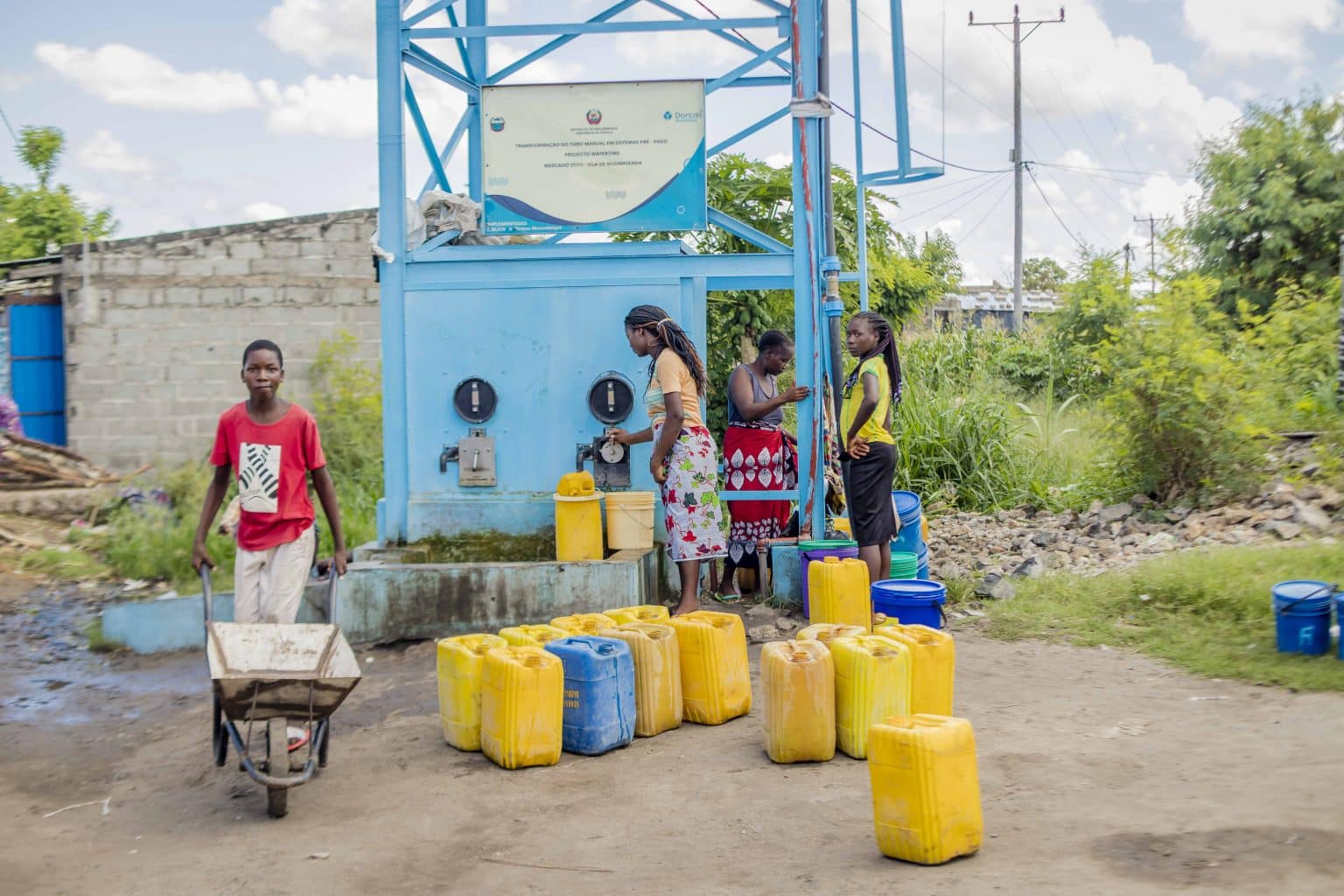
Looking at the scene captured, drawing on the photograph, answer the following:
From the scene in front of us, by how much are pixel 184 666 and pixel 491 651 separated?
3.35 meters

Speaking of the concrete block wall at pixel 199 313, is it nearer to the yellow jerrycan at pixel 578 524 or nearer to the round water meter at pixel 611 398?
the round water meter at pixel 611 398

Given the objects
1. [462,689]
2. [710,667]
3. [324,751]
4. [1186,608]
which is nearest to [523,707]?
[462,689]

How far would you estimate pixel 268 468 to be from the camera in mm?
5188

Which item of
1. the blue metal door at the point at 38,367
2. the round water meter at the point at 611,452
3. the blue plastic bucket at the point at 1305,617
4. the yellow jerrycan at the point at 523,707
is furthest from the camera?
the blue metal door at the point at 38,367

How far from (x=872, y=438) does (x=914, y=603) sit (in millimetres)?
1355

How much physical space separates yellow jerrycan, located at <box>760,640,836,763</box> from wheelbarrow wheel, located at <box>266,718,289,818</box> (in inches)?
75.1

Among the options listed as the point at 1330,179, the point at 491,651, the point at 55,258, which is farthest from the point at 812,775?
the point at 1330,179

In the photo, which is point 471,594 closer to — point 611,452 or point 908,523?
point 611,452

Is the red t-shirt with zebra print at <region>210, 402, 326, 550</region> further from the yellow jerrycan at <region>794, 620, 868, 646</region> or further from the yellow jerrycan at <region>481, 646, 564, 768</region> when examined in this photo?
the yellow jerrycan at <region>794, 620, 868, 646</region>

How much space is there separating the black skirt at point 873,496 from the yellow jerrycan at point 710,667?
6.45ft

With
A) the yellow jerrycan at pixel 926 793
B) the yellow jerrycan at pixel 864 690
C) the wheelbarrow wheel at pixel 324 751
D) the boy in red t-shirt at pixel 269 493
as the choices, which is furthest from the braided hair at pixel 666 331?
the yellow jerrycan at pixel 926 793

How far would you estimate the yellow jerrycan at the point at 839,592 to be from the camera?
6.80 metres

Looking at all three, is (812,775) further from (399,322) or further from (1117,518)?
(1117,518)

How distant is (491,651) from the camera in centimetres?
519
